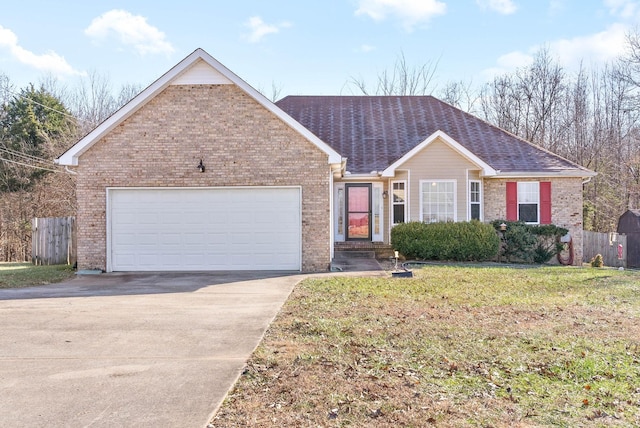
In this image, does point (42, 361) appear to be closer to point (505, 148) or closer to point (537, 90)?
point (505, 148)

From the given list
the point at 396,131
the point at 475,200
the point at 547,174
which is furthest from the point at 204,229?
the point at 547,174

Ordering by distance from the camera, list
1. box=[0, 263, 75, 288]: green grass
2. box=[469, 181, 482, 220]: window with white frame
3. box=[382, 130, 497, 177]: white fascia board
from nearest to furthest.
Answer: box=[0, 263, 75, 288]: green grass < box=[382, 130, 497, 177]: white fascia board < box=[469, 181, 482, 220]: window with white frame

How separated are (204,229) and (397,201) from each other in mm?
7293

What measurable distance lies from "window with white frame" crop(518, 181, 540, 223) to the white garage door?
29.5 ft

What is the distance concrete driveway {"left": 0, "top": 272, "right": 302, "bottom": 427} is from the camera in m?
4.18

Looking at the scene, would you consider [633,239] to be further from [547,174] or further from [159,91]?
[159,91]

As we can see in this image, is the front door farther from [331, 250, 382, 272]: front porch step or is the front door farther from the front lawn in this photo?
the front lawn

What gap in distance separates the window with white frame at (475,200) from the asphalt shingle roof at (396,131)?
1091 millimetres

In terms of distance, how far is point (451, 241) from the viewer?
53.3 feet

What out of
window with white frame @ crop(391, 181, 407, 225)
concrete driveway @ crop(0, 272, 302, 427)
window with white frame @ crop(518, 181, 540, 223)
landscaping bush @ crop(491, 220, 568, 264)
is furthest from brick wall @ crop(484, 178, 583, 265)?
concrete driveway @ crop(0, 272, 302, 427)

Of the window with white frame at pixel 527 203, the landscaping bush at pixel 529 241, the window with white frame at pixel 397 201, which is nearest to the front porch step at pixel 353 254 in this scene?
the window with white frame at pixel 397 201

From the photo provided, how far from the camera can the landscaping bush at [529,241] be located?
56.1ft

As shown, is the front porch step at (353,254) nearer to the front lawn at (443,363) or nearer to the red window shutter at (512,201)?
the red window shutter at (512,201)

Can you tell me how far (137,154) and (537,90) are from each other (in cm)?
2799
